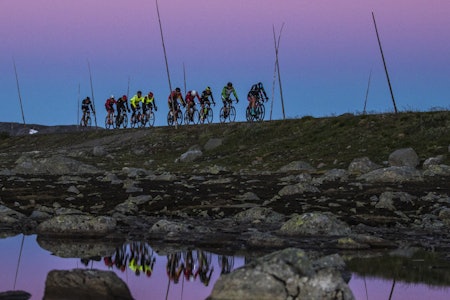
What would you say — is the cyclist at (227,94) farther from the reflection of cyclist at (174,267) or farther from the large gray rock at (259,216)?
the reflection of cyclist at (174,267)

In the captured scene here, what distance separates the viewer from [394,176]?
20672 millimetres

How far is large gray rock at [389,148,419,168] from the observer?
26156 mm

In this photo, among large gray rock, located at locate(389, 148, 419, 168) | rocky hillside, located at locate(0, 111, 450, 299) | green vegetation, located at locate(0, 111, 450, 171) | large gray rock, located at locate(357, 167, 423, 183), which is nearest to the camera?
rocky hillside, located at locate(0, 111, 450, 299)

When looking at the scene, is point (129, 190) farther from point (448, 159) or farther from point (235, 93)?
point (235, 93)

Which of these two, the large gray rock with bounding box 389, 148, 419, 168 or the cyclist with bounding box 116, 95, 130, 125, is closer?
the large gray rock with bounding box 389, 148, 419, 168

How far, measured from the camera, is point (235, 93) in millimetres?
42906

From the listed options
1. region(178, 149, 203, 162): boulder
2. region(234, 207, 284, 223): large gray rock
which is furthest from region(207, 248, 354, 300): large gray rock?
region(178, 149, 203, 162): boulder

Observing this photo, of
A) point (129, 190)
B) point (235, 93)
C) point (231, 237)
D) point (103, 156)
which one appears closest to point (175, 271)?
point (231, 237)

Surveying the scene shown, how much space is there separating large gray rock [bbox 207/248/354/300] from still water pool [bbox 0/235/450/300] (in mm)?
915

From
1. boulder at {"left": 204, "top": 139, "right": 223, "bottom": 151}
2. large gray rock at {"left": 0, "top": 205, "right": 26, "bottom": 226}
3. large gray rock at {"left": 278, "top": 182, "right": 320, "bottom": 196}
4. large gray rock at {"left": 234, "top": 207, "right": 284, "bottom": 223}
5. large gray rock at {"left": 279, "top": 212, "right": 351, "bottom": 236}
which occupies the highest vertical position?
boulder at {"left": 204, "top": 139, "right": 223, "bottom": 151}

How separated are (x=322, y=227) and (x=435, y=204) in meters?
4.24

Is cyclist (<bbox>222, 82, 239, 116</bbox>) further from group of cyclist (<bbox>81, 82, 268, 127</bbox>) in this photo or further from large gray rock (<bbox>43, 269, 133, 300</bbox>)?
large gray rock (<bbox>43, 269, 133, 300</bbox>)

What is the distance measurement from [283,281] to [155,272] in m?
3.31

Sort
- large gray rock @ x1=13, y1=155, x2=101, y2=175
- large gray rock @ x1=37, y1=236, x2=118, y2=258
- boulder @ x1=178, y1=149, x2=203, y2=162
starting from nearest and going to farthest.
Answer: large gray rock @ x1=37, y1=236, x2=118, y2=258 < large gray rock @ x1=13, y1=155, x2=101, y2=175 < boulder @ x1=178, y1=149, x2=203, y2=162
